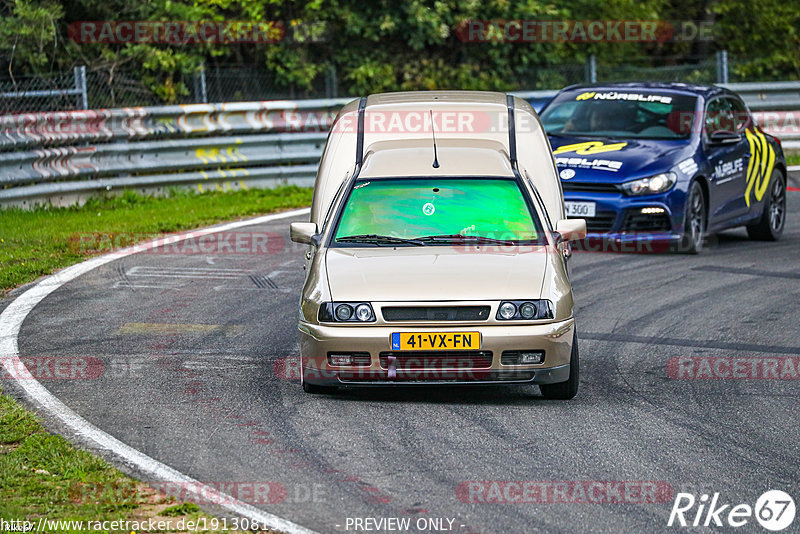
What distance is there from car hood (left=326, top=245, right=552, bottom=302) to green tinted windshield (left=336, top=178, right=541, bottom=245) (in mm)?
250

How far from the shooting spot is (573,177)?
522 inches

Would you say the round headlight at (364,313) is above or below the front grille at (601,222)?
above

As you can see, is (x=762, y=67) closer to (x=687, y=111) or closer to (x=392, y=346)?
(x=687, y=111)

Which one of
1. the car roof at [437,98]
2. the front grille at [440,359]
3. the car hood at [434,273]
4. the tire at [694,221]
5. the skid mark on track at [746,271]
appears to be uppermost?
the car roof at [437,98]

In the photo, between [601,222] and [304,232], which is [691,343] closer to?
[304,232]

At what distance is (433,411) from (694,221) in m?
6.75

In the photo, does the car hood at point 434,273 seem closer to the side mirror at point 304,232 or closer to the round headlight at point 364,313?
the round headlight at point 364,313

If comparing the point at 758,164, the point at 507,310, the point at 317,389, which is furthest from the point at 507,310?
the point at 758,164

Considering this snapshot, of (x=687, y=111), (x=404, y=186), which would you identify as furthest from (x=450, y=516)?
(x=687, y=111)

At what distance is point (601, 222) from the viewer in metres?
13.2

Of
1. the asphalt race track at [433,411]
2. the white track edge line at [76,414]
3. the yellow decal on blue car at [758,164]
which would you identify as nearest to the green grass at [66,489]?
the white track edge line at [76,414]

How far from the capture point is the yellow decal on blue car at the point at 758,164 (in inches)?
566

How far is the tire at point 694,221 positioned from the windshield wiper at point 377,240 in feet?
19.1

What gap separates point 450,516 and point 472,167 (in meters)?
3.57
